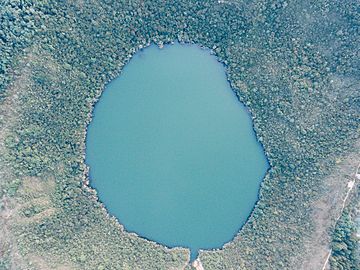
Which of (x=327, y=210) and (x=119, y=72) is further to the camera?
(x=119, y=72)

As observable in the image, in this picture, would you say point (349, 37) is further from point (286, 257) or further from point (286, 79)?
point (286, 257)

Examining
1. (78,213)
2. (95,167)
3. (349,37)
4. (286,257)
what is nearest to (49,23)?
(95,167)

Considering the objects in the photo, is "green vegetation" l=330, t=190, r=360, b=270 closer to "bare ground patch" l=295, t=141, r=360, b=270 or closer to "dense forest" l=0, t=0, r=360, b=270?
"dense forest" l=0, t=0, r=360, b=270

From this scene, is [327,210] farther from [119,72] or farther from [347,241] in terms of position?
[119,72]

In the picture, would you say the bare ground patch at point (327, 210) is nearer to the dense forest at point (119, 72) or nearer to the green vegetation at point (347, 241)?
the dense forest at point (119, 72)

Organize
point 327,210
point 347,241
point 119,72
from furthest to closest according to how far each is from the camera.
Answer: point 119,72 → point 327,210 → point 347,241

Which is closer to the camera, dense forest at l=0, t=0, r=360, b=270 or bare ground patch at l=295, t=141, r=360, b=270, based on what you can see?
dense forest at l=0, t=0, r=360, b=270

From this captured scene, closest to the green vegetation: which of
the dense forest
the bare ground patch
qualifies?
the dense forest

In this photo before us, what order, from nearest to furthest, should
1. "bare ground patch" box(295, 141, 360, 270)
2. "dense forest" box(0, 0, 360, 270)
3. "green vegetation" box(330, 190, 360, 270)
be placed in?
"green vegetation" box(330, 190, 360, 270), "dense forest" box(0, 0, 360, 270), "bare ground patch" box(295, 141, 360, 270)

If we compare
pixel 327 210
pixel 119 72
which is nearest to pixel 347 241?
pixel 327 210
